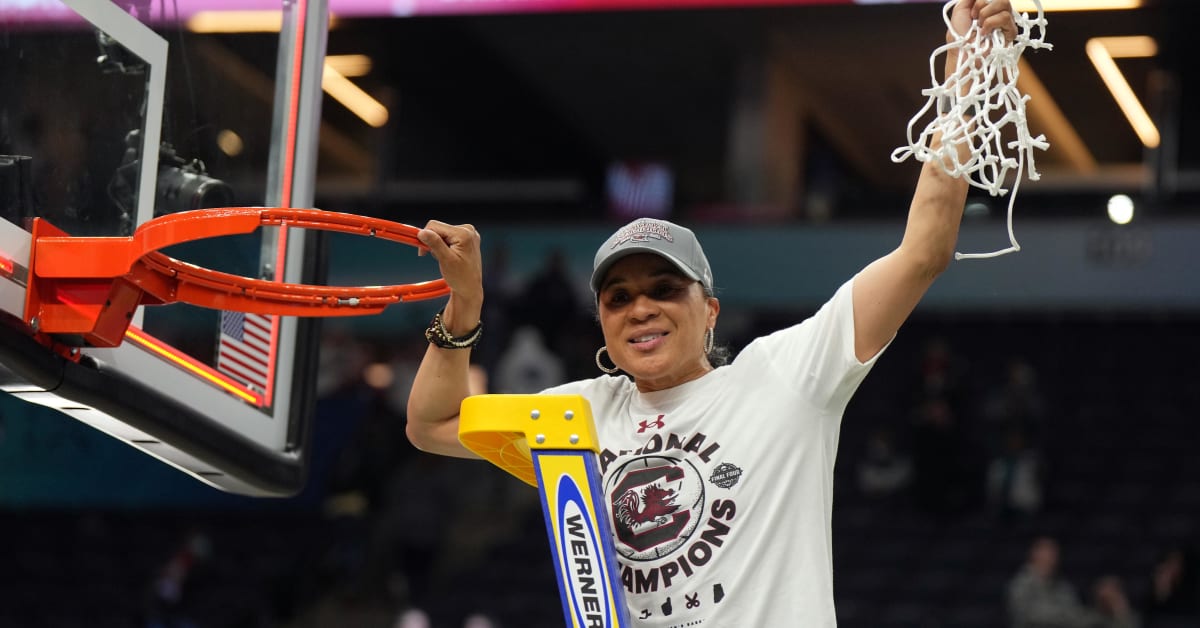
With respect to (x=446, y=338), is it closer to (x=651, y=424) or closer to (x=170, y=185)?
(x=651, y=424)

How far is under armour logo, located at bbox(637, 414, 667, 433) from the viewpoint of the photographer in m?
2.73

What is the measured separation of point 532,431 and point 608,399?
39 centimetres

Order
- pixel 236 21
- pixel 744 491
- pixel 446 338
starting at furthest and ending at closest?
pixel 236 21 < pixel 446 338 < pixel 744 491

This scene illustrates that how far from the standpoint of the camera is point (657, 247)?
270cm

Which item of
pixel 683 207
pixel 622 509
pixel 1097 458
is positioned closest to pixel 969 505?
pixel 1097 458

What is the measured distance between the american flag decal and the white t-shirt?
122cm

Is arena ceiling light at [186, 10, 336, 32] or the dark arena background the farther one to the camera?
the dark arena background

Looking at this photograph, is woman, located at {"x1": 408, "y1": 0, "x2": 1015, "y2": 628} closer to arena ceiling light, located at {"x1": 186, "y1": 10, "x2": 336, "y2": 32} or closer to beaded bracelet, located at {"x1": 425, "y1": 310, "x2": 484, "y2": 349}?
beaded bracelet, located at {"x1": 425, "y1": 310, "x2": 484, "y2": 349}

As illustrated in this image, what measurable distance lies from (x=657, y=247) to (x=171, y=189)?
1.15 metres

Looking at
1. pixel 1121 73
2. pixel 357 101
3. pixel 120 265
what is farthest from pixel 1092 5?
pixel 120 265

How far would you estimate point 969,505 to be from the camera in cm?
1168

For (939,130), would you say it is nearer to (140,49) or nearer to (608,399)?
(608,399)

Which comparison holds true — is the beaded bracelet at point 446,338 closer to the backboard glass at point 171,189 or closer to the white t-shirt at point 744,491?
the white t-shirt at point 744,491

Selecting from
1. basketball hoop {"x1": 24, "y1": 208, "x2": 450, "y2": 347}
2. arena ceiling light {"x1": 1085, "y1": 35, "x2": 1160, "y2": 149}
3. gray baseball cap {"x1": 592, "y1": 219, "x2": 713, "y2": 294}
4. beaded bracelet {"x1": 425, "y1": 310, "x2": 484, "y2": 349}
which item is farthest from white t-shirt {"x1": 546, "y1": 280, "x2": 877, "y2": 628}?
arena ceiling light {"x1": 1085, "y1": 35, "x2": 1160, "y2": 149}
